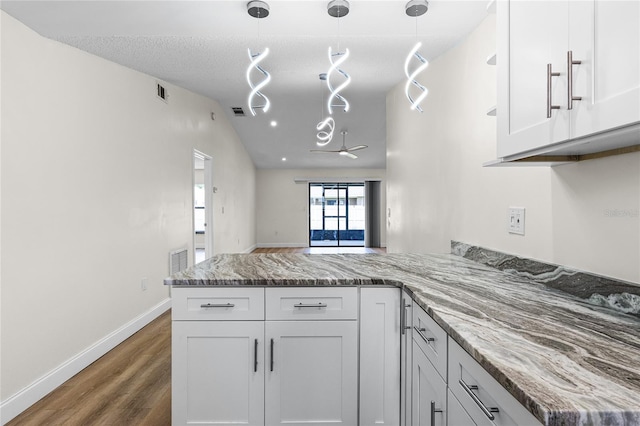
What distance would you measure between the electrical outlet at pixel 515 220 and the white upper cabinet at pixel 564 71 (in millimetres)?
598

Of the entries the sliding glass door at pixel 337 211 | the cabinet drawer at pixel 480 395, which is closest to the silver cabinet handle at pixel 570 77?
the cabinet drawer at pixel 480 395

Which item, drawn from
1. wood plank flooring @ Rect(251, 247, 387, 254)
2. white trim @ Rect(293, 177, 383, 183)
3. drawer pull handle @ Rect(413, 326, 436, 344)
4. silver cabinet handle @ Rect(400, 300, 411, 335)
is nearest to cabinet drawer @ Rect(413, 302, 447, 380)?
drawer pull handle @ Rect(413, 326, 436, 344)

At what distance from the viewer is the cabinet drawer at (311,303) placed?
1727 millimetres

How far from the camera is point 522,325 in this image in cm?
106

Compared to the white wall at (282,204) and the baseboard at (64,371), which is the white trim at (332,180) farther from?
the baseboard at (64,371)

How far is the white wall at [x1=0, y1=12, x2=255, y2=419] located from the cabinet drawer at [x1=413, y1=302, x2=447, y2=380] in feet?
7.47

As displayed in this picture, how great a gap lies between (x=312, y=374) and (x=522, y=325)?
3.37ft

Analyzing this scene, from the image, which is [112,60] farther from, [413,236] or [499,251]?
[499,251]

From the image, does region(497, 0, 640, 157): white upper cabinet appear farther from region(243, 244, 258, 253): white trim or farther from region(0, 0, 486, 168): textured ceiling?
region(243, 244, 258, 253): white trim

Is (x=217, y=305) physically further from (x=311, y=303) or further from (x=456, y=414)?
(x=456, y=414)

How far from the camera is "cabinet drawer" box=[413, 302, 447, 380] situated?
3.88ft

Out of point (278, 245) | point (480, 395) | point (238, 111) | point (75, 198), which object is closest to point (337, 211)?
point (278, 245)

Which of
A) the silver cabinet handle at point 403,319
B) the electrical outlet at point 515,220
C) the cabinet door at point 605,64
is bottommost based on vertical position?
the silver cabinet handle at point 403,319

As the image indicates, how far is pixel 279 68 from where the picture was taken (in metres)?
3.83
